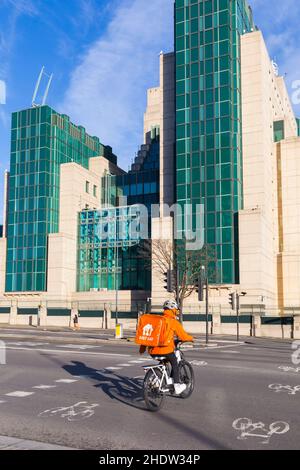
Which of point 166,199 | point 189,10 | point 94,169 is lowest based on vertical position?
point 166,199

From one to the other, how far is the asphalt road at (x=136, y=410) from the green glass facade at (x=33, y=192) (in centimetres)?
5114

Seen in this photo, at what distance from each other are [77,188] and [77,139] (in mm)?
9858

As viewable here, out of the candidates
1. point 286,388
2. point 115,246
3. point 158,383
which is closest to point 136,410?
point 158,383

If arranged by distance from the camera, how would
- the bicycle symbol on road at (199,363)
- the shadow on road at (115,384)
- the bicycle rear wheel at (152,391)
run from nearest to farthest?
1. the bicycle rear wheel at (152,391)
2. the shadow on road at (115,384)
3. the bicycle symbol on road at (199,363)

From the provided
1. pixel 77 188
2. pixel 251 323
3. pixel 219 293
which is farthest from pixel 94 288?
pixel 251 323

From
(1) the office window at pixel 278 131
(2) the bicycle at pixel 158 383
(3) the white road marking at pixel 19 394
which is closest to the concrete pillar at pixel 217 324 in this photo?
(1) the office window at pixel 278 131

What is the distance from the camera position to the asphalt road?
21.3 feet

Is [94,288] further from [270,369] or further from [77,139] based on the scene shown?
[270,369]

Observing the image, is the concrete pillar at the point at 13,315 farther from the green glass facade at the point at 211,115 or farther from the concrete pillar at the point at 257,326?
the concrete pillar at the point at 257,326

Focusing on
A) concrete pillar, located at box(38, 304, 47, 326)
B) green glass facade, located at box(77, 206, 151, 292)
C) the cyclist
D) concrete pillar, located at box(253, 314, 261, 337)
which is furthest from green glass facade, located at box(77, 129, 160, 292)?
the cyclist

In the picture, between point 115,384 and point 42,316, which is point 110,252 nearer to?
point 42,316

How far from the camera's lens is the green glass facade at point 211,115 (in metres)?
53.1

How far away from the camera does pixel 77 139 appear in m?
73.1

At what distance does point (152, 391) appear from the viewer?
8.37 metres
